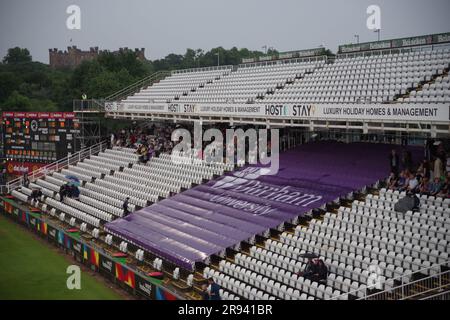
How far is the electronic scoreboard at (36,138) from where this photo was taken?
36469mm

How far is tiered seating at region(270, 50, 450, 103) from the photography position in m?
22.1

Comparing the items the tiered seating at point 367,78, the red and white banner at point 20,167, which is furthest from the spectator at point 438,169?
the red and white banner at point 20,167

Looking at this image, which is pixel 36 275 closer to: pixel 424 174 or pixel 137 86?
pixel 424 174

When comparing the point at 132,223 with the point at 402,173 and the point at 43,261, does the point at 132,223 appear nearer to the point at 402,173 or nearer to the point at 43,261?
the point at 43,261

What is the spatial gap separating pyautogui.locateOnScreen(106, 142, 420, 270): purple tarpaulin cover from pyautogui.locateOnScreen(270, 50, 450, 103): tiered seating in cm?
218

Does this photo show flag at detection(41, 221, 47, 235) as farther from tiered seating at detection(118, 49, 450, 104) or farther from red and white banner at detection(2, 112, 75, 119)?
tiered seating at detection(118, 49, 450, 104)

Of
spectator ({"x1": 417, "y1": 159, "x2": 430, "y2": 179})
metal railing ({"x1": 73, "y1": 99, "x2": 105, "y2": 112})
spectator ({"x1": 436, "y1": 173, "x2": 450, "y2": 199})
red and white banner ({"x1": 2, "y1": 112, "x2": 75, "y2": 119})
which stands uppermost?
metal railing ({"x1": 73, "y1": 99, "x2": 105, "y2": 112})

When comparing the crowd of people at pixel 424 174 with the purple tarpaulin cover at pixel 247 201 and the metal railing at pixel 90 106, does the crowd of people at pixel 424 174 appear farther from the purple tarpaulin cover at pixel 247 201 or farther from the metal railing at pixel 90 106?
the metal railing at pixel 90 106

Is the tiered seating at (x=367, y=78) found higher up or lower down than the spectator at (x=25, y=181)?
higher up

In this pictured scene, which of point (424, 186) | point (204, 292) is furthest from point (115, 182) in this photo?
point (424, 186)

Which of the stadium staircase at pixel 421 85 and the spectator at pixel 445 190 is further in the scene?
the stadium staircase at pixel 421 85

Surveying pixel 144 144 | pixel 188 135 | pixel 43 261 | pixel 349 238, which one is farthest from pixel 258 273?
pixel 144 144

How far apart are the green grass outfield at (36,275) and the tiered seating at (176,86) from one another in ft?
42.4

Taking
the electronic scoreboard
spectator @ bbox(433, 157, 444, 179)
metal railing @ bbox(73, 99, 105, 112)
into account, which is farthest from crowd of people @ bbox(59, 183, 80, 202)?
spectator @ bbox(433, 157, 444, 179)
